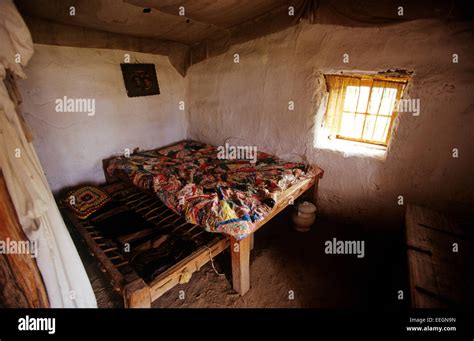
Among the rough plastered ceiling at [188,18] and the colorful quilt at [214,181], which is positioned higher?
the rough plastered ceiling at [188,18]

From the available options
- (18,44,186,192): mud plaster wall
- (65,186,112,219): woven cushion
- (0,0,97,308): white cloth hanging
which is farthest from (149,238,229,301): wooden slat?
(18,44,186,192): mud plaster wall

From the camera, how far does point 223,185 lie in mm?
3367

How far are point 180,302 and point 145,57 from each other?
4280 millimetres

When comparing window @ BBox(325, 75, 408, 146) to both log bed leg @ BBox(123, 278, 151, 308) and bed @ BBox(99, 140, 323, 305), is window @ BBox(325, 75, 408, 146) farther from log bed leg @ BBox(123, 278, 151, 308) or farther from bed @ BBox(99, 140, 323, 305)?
log bed leg @ BBox(123, 278, 151, 308)

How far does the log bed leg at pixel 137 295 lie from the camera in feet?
6.64

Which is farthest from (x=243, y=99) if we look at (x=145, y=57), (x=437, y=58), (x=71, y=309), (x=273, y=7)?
(x=71, y=309)

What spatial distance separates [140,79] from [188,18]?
1.53m

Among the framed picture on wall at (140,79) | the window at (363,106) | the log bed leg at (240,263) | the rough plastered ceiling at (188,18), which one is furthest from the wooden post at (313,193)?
the framed picture on wall at (140,79)

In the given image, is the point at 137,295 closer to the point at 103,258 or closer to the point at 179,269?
the point at 179,269

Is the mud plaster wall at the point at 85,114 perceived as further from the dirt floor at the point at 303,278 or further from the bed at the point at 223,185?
the dirt floor at the point at 303,278

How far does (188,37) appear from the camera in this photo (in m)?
4.60

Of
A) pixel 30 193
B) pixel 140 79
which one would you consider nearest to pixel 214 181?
pixel 30 193

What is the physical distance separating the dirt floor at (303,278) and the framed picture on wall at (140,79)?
9.67ft

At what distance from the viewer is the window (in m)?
3.41
